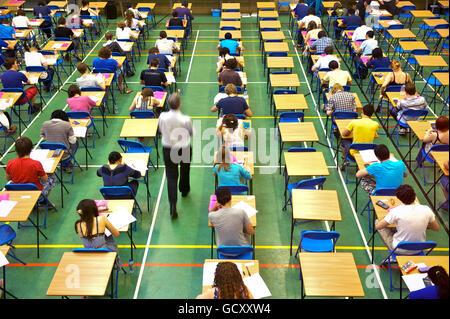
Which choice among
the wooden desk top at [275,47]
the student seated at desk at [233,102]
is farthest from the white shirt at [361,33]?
the student seated at desk at [233,102]

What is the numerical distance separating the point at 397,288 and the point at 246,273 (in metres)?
2.42

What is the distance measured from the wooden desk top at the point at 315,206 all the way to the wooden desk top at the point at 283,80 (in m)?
3.89

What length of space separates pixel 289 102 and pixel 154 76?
3109mm

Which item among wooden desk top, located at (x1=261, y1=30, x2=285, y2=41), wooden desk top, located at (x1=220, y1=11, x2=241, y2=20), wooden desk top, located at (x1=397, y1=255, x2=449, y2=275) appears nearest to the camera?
wooden desk top, located at (x1=397, y1=255, x2=449, y2=275)

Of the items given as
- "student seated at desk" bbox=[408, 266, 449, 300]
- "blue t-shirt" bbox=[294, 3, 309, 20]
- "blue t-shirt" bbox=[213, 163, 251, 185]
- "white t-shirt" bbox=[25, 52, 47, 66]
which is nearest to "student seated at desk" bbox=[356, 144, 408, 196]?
"blue t-shirt" bbox=[213, 163, 251, 185]

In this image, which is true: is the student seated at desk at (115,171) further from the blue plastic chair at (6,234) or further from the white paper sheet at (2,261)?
the white paper sheet at (2,261)

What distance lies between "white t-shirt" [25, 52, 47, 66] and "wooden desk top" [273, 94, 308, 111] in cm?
588

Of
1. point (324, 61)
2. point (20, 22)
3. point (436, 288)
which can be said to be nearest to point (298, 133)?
point (324, 61)

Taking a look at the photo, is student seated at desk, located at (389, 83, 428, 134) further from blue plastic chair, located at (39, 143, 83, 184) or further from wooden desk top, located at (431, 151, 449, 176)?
blue plastic chair, located at (39, 143, 83, 184)

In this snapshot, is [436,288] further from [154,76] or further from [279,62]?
[279,62]

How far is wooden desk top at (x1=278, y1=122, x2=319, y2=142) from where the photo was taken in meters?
7.83

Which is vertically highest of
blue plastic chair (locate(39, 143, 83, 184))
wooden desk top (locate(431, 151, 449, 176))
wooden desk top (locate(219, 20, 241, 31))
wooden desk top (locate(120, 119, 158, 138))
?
wooden desk top (locate(431, 151, 449, 176))

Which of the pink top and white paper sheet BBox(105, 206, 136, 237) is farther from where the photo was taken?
the pink top
